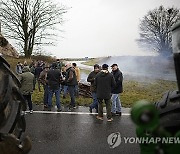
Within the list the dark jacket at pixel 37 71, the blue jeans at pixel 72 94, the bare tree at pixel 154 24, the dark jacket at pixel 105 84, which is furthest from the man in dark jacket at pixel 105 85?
the bare tree at pixel 154 24

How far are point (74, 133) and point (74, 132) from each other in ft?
0.30

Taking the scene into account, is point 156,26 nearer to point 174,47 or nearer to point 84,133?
point 84,133

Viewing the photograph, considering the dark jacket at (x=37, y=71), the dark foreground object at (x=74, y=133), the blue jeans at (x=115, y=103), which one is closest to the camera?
the dark foreground object at (x=74, y=133)

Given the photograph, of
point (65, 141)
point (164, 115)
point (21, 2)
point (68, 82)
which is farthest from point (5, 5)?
point (164, 115)

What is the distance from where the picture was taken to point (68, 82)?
9977 mm

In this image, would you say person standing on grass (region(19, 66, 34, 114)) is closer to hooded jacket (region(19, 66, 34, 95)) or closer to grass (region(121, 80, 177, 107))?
hooded jacket (region(19, 66, 34, 95))

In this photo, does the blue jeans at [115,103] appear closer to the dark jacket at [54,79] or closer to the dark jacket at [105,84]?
the dark jacket at [105,84]

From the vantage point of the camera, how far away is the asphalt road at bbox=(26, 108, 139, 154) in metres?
5.18

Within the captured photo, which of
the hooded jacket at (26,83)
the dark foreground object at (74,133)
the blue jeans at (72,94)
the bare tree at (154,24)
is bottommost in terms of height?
the dark foreground object at (74,133)

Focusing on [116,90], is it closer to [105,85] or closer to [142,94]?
[105,85]

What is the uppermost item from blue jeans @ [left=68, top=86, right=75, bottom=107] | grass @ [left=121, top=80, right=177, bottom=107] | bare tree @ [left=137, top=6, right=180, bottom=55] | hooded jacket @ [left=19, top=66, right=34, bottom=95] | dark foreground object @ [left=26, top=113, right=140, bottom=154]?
bare tree @ [left=137, top=6, right=180, bottom=55]

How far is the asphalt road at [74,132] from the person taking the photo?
17.0ft

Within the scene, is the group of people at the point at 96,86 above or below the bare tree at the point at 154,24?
below

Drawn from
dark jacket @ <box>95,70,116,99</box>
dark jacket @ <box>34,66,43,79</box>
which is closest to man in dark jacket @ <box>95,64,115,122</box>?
A: dark jacket @ <box>95,70,116,99</box>
